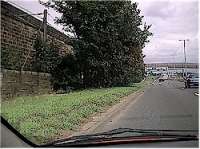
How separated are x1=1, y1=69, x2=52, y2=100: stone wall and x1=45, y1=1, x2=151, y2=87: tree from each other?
3.58 meters

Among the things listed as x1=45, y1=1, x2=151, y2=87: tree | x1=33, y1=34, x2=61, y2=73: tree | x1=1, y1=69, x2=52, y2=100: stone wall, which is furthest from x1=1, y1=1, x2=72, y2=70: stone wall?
x1=45, y1=1, x2=151, y2=87: tree

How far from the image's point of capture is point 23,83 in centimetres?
2289

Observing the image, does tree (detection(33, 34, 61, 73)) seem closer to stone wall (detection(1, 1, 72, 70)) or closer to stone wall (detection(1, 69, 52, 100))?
stone wall (detection(1, 1, 72, 70))

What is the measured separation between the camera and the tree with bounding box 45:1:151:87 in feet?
88.6

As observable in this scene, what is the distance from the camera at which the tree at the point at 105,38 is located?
27000 millimetres

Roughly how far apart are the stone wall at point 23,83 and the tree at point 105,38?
358cm

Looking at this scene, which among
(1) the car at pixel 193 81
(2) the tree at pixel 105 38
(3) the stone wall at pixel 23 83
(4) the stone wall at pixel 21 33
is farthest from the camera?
(1) the car at pixel 193 81

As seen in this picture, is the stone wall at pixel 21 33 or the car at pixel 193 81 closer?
the stone wall at pixel 21 33

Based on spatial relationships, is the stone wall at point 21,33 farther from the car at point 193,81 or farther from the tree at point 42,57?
the car at point 193,81

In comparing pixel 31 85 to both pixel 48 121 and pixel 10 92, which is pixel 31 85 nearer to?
pixel 10 92

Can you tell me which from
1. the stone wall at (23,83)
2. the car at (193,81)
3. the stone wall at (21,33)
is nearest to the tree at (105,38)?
the stone wall at (21,33)

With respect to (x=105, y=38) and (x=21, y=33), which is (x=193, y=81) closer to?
(x=105, y=38)

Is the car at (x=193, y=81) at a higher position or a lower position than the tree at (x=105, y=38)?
lower

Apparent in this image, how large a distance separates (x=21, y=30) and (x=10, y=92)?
5633mm
